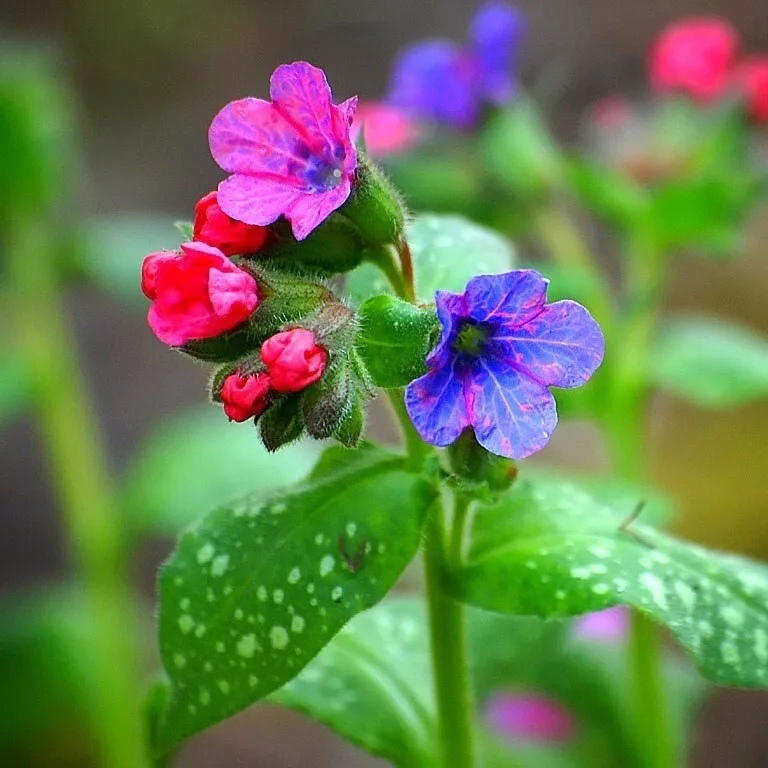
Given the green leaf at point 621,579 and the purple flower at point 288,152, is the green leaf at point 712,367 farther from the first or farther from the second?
the purple flower at point 288,152

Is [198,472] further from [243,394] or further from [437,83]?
[243,394]

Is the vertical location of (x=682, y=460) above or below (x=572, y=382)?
below

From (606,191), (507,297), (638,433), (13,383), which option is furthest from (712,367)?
(13,383)

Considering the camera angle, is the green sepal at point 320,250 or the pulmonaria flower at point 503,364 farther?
the green sepal at point 320,250

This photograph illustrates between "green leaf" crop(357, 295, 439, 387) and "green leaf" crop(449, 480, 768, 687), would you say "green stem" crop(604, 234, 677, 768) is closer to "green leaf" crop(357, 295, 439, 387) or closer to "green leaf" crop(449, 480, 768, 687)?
"green leaf" crop(449, 480, 768, 687)

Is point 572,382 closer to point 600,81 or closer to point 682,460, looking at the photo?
point 682,460

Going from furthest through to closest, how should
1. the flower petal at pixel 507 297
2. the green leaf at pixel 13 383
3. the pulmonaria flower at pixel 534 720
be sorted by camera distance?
the green leaf at pixel 13 383, the pulmonaria flower at pixel 534 720, the flower petal at pixel 507 297

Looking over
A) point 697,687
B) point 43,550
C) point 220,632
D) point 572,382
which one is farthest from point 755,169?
point 43,550

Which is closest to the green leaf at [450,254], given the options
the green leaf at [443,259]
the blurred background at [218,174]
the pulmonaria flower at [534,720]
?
the green leaf at [443,259]
